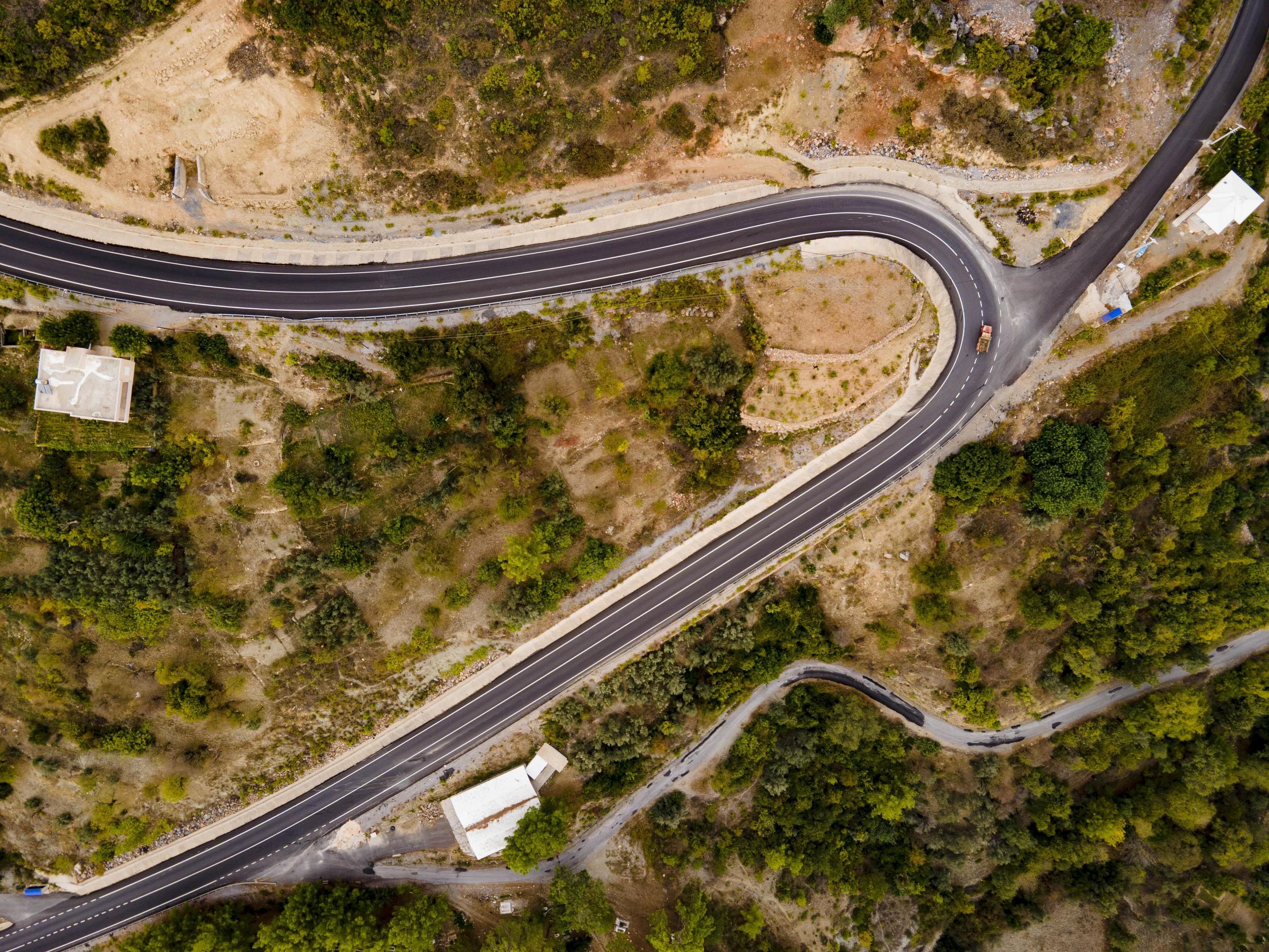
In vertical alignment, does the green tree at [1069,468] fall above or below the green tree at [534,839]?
above

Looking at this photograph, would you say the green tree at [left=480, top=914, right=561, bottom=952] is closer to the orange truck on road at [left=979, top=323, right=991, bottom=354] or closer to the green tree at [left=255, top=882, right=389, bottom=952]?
the green tree at [left=255, top=882, right=389, bottom=952]

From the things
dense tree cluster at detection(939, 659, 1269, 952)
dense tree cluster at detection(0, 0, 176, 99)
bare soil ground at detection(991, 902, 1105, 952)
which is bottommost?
bare soil ground at detection(991, 902, 1105, 952)

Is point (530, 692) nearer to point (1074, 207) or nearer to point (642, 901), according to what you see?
point (642, 901)

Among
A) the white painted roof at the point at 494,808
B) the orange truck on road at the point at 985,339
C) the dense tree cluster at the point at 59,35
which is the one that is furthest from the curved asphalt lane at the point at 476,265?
the white painted roof at the point at 494,808

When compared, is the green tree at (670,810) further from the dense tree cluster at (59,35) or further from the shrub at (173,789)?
the dense tree cluster at (59,35)

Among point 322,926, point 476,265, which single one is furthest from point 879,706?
Result: point 476,265

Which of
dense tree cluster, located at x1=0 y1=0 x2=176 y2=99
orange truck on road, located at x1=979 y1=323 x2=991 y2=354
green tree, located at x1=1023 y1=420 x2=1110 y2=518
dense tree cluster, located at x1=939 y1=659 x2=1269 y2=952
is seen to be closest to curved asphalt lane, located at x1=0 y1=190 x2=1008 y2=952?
orange truck on road, located at x1=979 y1=323 x2=991 y2=354
